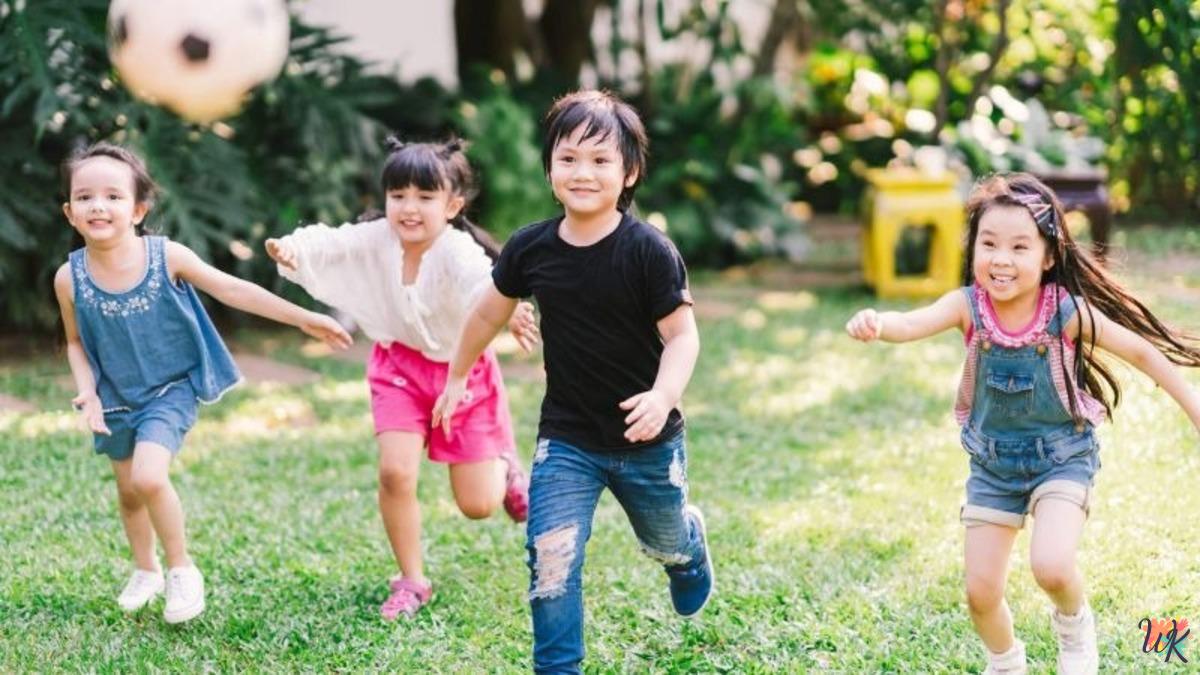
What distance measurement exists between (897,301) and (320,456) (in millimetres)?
3635

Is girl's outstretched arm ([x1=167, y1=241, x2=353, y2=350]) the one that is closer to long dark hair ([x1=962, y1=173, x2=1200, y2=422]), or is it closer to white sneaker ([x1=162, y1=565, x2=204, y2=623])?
white sneaker ([x1=162, y1=565, x2=204, y2=623])

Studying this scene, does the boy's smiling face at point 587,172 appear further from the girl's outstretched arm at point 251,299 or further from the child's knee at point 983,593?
the child's knee at point 983,593

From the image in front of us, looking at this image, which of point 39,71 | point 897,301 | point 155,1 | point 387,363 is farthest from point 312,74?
point 387,363

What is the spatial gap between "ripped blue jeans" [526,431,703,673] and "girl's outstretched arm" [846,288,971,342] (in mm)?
463

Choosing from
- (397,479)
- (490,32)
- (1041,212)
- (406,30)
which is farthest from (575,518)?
(406,30)

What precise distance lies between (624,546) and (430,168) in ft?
3.97

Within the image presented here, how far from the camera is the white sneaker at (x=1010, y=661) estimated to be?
117 inches

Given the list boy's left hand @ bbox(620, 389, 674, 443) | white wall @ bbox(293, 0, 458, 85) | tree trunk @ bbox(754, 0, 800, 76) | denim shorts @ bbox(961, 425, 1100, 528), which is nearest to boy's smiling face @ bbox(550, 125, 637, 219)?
boy's left hand @ bbox(620, 389, 674, 443)

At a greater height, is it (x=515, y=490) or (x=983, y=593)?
(x=983, y=593)

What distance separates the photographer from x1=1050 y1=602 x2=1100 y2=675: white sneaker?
294 cm

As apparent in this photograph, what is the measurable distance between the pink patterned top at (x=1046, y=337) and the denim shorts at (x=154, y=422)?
1783 millimetres

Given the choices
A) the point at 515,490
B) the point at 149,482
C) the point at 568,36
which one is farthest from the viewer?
the point at 568,36

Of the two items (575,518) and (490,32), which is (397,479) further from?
(490,32)

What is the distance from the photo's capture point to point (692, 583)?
333 cm
